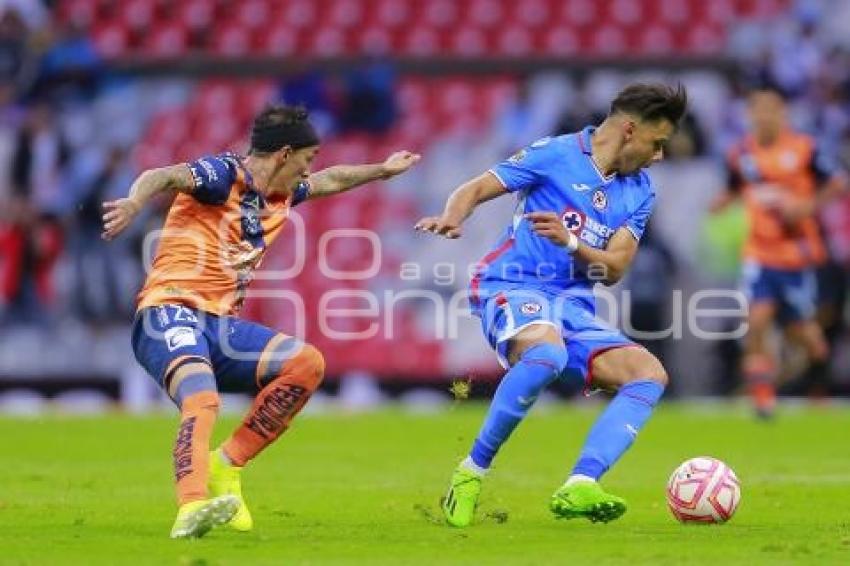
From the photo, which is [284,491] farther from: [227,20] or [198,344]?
[227,20]

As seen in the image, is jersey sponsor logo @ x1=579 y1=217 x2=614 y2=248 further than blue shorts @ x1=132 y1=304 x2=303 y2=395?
Yes

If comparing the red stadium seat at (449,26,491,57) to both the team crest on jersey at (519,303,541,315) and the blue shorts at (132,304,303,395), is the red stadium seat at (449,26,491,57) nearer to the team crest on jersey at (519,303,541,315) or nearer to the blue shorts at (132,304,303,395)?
the team crest on jersey at (519,303,541,315)

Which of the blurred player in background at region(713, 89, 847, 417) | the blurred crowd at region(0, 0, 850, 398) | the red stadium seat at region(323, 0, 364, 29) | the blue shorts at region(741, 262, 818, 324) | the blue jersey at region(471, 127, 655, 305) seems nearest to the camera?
the blue jersey at region(471, 127, 655, 305)

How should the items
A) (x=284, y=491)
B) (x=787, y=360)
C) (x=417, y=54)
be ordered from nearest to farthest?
(x=284, y=491), (x=787, y=360), (x=417, y=54)

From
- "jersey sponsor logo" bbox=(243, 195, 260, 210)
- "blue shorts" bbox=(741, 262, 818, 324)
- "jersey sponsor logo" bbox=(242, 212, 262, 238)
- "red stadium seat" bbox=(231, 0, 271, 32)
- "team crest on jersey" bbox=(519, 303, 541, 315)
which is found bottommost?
"blue shorts" bbox=(741, 262, 818, 324)

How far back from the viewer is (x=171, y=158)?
22.6 meters

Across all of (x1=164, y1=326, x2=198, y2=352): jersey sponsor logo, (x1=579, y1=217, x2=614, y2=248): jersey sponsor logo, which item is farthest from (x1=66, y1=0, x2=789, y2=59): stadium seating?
(x1=164, y1=326, x2=198, y2=352): jersey sponsor logo

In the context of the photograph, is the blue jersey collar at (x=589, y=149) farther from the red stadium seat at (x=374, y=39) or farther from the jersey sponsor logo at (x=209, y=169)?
the red stadium seat at (x=374, y=39)

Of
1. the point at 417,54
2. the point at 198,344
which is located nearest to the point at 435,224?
the point at 198,344

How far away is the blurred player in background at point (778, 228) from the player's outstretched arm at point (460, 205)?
8.72 m

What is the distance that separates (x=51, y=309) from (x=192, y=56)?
3.84 meters

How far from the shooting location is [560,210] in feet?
32.2

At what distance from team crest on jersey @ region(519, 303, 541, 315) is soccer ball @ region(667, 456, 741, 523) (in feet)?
3.54

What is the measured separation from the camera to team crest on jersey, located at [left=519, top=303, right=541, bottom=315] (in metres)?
9.55
